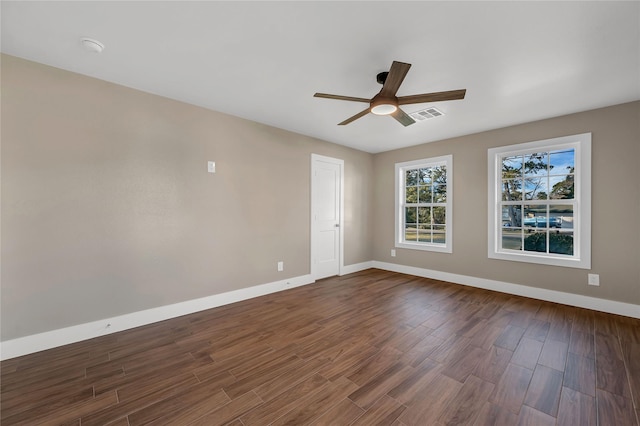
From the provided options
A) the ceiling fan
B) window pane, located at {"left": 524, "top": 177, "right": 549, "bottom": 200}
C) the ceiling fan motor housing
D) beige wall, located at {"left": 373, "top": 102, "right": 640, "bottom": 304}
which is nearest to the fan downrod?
the ceiling fan

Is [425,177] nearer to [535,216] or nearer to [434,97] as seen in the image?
[535,216]

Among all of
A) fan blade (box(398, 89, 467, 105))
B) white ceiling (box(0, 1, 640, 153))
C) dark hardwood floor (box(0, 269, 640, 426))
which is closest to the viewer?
dark hardwood floor (box(0, 269, 640, 426))

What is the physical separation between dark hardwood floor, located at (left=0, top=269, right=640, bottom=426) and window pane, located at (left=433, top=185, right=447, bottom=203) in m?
2.15

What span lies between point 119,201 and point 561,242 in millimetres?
5537

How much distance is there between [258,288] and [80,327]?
6.19 feet

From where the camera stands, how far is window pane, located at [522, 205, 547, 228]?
143 inches

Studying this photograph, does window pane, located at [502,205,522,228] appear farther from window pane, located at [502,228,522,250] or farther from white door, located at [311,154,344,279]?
white door, located at [311,154,344,279]

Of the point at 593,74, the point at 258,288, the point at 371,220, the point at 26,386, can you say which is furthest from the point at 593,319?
the point at 26,386

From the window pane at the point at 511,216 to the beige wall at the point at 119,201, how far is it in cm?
355

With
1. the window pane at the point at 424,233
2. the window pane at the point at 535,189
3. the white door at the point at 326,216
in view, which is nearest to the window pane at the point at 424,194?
the window pane at the point at 424,233

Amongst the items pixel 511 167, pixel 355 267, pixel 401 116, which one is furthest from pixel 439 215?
pixel 401 116

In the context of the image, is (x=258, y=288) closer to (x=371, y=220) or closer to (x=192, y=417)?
(x=192, y=417)

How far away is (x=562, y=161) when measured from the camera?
3492mm

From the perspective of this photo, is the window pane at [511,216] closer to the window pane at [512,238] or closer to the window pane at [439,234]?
the window pane at [512,238]
